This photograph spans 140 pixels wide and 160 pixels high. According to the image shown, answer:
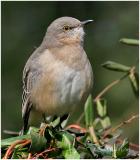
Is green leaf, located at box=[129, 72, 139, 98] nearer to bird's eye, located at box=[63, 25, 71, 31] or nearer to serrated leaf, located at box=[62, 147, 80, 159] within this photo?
bird's eye, located at box=[63, 25, 71, 31]

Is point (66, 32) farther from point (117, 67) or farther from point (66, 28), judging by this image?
point (117, 67)

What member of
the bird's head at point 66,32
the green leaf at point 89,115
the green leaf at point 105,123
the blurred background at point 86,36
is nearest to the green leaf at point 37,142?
the green leaf at point 89,115

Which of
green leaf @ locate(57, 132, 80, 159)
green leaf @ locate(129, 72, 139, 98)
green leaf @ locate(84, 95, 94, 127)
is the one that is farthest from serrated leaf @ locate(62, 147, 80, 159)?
green leaf @ locate(129, 72, 139, 98)

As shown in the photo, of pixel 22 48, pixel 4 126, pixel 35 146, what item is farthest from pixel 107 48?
pixel 35 146

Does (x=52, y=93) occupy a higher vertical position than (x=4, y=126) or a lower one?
higher

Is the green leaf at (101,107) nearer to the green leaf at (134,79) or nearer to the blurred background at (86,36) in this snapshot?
the green leaf at (134,79)

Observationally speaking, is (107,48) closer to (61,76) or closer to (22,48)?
(22,48)
